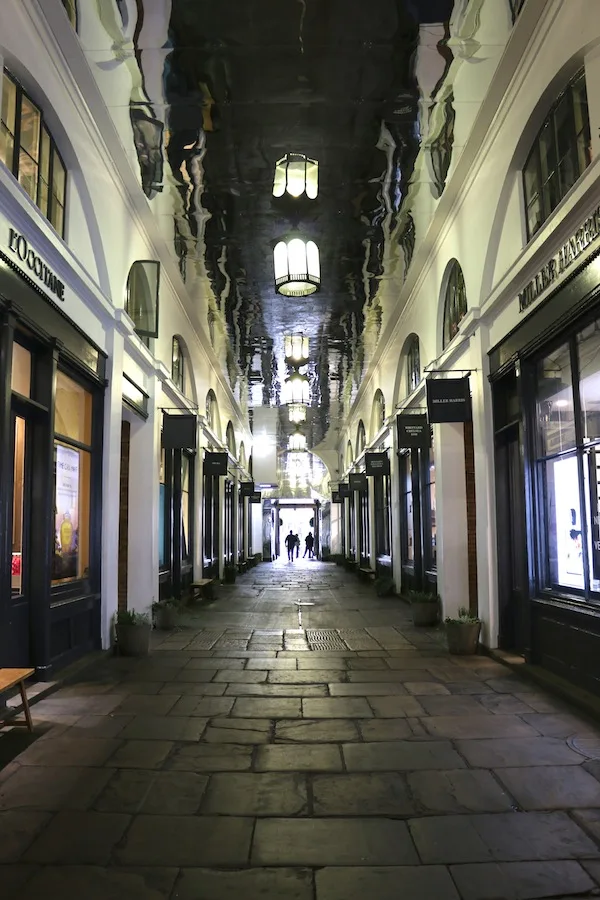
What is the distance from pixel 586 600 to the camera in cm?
547

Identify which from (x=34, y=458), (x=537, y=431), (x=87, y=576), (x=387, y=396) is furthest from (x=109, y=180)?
(x=387, y=396)

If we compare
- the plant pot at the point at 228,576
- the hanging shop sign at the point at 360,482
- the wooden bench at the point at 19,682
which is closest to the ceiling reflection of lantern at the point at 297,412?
the hanging shop sign at the point at 360,482

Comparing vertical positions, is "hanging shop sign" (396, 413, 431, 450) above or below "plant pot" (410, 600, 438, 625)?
above

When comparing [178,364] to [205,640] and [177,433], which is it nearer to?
[177,433]

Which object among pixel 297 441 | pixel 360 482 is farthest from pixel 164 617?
pixel 297 441

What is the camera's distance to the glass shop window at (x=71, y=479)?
6.74 meters

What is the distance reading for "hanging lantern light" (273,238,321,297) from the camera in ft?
22.8

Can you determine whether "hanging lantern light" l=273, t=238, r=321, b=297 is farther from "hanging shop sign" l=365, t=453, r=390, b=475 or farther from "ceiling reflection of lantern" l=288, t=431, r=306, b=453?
"ceiling reflection of lantern" l=288, t=431, r=306, b=453

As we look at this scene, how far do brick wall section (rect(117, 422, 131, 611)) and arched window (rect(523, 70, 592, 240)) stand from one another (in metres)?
6.08

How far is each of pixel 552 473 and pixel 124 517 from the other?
19.7ft

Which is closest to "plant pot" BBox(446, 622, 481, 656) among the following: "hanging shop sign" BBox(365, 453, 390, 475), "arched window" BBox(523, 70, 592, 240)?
"arched window" BBox(523, 70, 592, 240)

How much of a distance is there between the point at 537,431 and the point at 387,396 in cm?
853

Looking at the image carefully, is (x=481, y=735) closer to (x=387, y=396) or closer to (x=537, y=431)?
(x=537, y=431)

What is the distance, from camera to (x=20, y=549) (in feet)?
19.8
